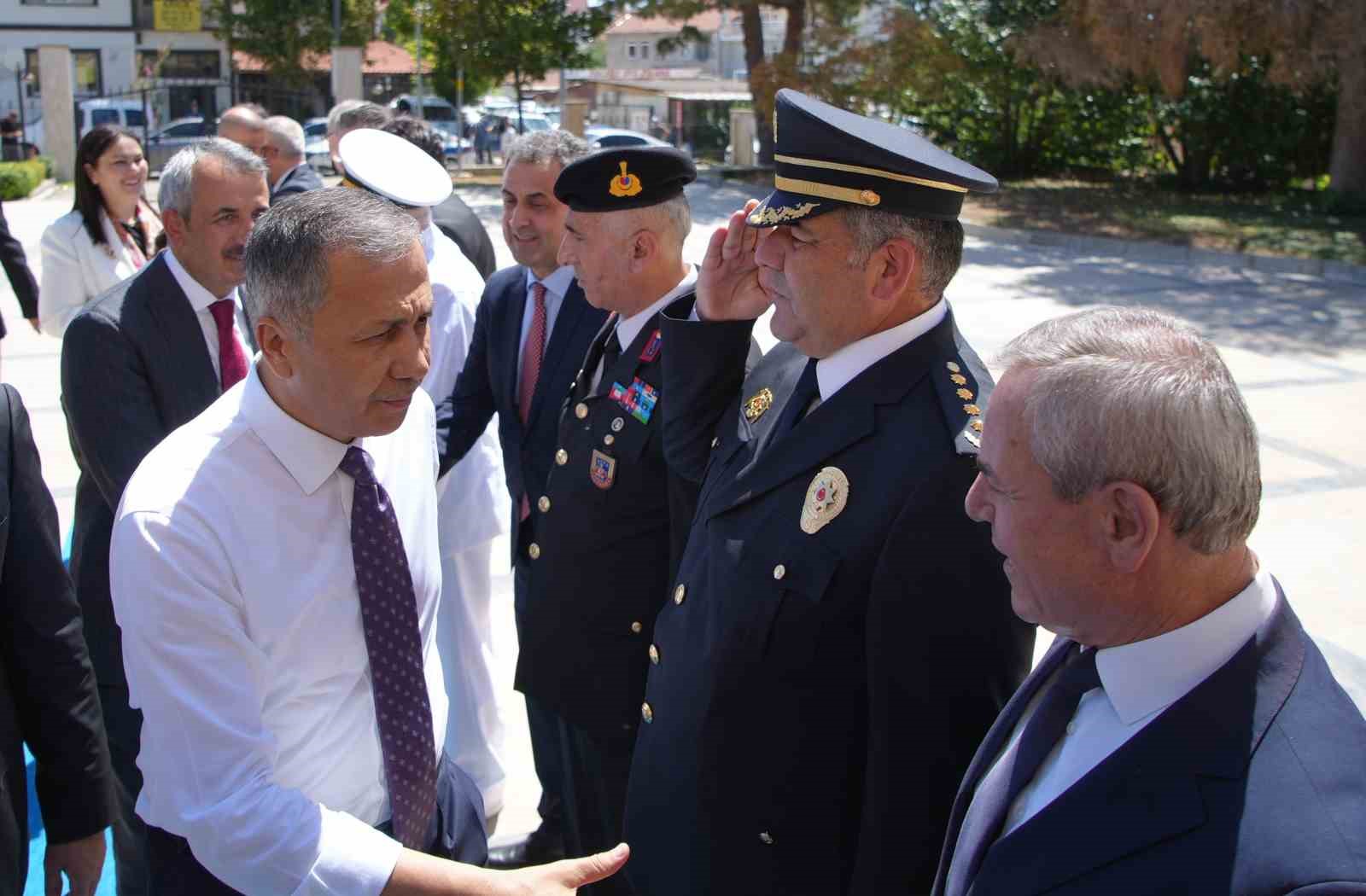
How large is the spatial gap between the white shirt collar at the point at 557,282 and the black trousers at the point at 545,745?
2.18 ft

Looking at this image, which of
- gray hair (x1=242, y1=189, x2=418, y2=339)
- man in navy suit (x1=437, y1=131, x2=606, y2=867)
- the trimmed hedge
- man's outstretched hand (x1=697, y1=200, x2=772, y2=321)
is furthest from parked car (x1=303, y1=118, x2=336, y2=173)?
gray hair (x1=242, y1=189, x2=418, y2=339)

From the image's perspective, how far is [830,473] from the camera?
78.4 inches

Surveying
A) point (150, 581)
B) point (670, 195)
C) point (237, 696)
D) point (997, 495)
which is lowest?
point (237, 696)

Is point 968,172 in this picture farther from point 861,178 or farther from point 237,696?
point 237,696

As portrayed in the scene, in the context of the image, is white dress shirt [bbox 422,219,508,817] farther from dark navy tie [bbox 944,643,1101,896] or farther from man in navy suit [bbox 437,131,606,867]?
dark navy tie [bbox 944,643,1101,896]

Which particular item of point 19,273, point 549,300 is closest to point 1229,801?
point 549,300

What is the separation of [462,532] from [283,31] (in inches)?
1389

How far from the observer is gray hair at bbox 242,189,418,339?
1812 mm

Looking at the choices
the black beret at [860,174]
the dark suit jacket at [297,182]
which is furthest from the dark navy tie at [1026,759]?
the dark suit jacket at [297,182]

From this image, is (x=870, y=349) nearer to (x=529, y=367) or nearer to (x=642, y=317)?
(x=642, y=317)

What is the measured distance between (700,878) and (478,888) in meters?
0.59

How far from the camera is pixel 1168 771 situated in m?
1.26

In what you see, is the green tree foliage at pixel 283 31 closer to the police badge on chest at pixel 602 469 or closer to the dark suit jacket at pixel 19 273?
the dark suit jacket at pixel 19 273

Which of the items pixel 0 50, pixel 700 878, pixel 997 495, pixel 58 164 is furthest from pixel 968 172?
pixel 0 50
